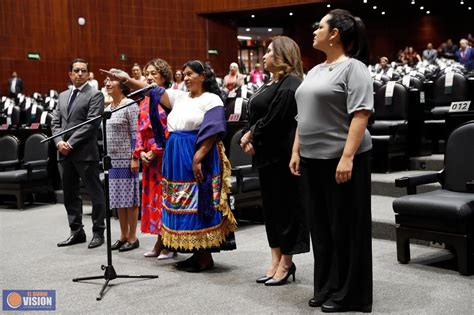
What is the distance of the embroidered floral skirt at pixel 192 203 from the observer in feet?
12.2

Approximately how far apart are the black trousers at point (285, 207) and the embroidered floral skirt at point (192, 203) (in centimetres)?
45

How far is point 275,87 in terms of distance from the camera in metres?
3.29

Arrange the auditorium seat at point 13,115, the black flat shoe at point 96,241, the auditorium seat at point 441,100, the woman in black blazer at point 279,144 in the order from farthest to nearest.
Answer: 1. the auditorium seat at point 13,115
2. the auditorium seat at point 441,100
3. the black flat shoe at point 96,241
4. the woman in black blazer at point 279,144

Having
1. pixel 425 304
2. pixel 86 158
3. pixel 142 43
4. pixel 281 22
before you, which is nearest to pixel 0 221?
pixel 86 158

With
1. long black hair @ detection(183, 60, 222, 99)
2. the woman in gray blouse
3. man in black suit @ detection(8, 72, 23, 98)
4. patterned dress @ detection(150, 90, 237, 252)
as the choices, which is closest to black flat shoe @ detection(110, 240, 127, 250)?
patterned dress @ detection(150, 90, 237, 252)

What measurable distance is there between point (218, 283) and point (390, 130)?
2910mm

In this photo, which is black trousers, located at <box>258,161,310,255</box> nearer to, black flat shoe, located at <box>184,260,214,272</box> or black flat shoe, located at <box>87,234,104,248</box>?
black flat shoe, located at <box>184,260,214,272</box>

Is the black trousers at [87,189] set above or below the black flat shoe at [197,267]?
above

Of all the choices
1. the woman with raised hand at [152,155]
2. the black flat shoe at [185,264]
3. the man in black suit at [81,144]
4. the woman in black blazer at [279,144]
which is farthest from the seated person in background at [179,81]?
the woman in black blazer at [279,144]

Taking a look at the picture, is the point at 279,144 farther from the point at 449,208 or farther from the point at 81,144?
the point at 81,144

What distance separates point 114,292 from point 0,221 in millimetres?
3178

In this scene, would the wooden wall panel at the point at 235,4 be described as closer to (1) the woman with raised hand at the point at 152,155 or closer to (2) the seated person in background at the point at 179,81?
(2) the seated person in background at the point at 179,81

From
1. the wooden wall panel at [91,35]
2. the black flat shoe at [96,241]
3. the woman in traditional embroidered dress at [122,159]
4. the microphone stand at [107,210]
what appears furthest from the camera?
the wooden wall panel at [91,35]

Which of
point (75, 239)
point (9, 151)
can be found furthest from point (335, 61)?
point (9, 151)
